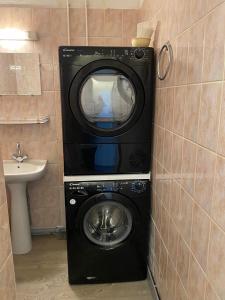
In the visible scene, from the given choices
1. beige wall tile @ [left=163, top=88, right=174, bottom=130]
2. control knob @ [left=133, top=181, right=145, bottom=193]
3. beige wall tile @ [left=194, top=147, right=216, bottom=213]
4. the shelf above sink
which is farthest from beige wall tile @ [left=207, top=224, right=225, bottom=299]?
the shelf above sink

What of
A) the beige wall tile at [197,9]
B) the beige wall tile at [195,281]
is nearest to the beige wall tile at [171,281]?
the beige wall tile at [195,281]

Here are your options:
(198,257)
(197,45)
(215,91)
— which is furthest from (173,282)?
(197,45)

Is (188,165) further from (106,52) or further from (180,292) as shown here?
(106,52)

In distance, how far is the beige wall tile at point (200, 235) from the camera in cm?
102

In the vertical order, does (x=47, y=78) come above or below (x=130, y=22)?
below

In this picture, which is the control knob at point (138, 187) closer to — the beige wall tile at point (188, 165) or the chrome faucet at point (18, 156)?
the beige wall tile at point (188, 165)

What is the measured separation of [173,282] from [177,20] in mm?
1416

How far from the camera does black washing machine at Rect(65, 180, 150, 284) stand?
1.89 meters

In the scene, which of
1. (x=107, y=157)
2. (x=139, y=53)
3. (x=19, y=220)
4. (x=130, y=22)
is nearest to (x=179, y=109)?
(x=139, y=53)

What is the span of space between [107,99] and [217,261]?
1262mm

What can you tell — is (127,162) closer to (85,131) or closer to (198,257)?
(85,131)

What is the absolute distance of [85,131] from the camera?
1.85 m

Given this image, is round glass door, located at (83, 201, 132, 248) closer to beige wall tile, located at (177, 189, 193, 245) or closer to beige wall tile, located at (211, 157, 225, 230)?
beige wall tile, located at (177, 189, 193, 245)

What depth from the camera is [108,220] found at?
6.86ft
